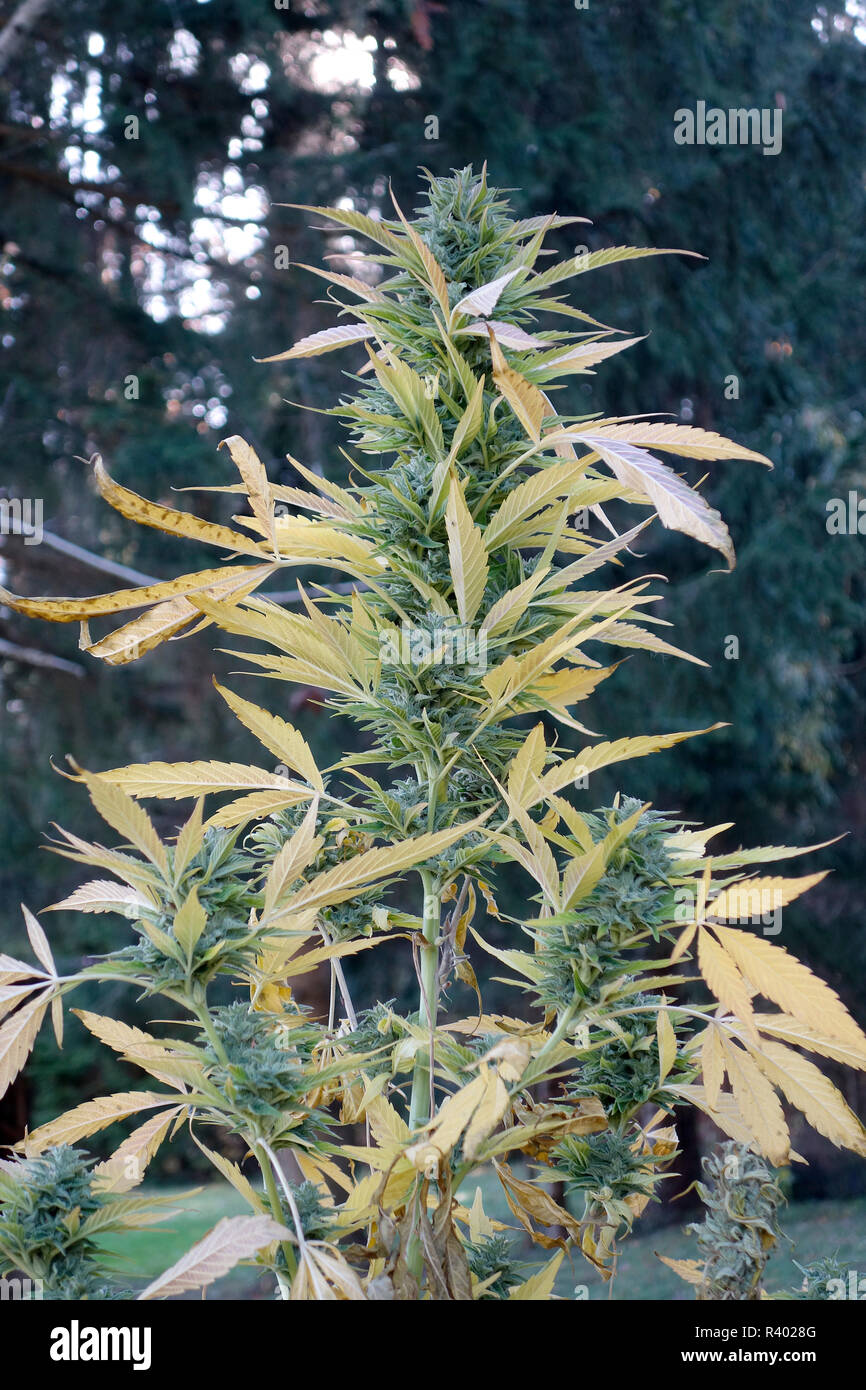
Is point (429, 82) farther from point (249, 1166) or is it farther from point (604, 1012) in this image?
point (249, 1166)

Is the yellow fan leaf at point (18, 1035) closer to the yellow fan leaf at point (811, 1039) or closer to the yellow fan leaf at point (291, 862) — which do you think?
the yellow fan leaf at point (291, 862)

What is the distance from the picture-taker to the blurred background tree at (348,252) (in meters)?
3.33

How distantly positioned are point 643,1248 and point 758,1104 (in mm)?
4070

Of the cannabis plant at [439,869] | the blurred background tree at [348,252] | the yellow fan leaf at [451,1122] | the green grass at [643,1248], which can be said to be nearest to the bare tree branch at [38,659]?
the blurred background tree at [348,252]

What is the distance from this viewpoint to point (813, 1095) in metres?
0.57

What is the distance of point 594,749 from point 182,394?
3.44 meters

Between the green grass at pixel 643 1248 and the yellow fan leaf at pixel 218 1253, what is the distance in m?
2.33

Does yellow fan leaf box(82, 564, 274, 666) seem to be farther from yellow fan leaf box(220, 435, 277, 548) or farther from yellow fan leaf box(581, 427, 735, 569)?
yellow fan leaf box(581, 427, 735, 569)

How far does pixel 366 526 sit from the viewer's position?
701 mm

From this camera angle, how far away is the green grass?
3104mm

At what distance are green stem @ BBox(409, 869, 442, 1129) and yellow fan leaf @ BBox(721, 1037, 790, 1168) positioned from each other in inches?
7.5

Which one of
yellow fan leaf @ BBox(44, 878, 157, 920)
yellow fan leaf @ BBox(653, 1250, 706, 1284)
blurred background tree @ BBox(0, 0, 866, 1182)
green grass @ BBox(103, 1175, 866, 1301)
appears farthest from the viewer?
blurred background tree @ BBox(0, 0, 866, 1182)

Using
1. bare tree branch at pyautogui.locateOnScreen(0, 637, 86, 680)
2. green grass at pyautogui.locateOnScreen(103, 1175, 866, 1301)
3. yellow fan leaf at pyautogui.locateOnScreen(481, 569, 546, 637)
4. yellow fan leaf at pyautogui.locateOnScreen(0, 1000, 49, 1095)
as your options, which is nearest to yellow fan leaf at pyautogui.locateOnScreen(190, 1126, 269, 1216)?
yellow fan leaf at pyautogui.locateOnScreen(0, 1000, 49, 1095)

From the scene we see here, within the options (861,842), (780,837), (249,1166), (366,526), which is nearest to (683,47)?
(780,837)
